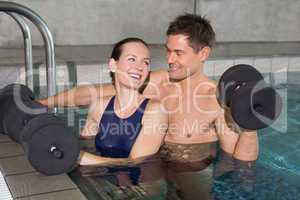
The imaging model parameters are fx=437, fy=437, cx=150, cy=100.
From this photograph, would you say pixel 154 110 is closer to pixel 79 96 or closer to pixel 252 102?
pixel 252 102

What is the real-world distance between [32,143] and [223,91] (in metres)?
1.21

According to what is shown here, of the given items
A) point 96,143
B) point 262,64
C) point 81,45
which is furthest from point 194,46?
point 81,45

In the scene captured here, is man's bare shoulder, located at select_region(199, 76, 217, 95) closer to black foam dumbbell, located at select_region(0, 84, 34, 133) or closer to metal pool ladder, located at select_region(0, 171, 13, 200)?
black foam dumbbell, located at select_region(0, 84, 34, 133)

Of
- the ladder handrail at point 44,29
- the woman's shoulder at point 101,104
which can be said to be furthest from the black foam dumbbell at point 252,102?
the ladder handrail at point 44,29

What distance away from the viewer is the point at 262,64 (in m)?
6.55

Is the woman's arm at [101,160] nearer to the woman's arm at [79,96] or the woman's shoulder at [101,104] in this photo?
the woman's shoulder at [101,104]

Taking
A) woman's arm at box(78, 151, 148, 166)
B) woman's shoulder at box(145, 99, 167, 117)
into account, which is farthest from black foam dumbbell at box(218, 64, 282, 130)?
woman's arm at box(78, 151, 148, 166)

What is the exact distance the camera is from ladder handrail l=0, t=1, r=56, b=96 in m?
2.70

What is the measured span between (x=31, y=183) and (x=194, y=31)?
148cm

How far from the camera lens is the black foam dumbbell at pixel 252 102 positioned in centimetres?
251

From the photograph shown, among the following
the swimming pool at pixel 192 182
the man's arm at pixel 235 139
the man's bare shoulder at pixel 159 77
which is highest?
the man's bare shoulder at pixel 159 77

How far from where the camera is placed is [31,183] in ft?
7.63

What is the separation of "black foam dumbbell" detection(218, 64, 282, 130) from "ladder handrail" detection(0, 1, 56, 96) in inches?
49.5

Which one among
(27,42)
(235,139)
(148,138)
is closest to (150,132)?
(148,138)
